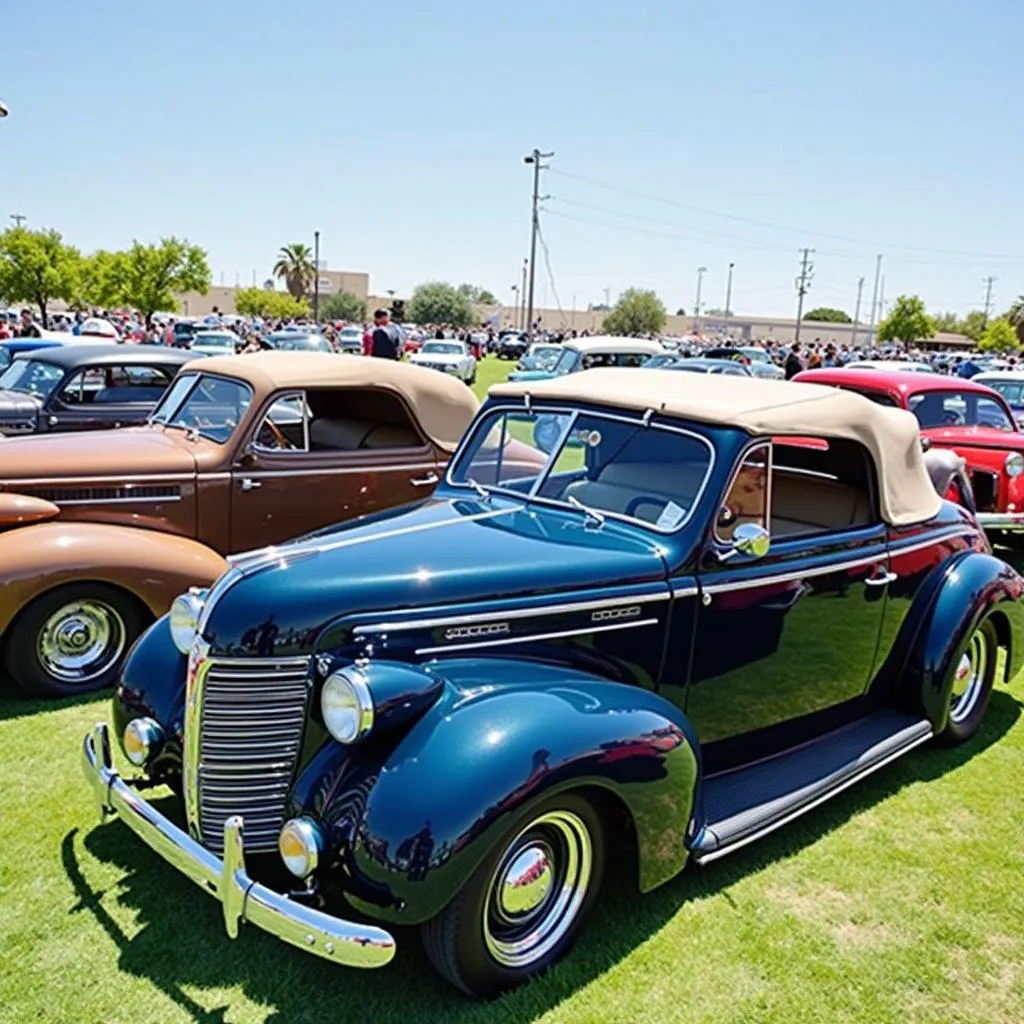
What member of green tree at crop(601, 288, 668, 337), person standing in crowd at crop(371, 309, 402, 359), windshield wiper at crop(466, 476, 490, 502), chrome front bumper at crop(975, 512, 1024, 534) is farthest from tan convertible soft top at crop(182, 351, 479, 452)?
green tree at crop(601, 288, 668, 337)

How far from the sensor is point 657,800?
304 centimetres

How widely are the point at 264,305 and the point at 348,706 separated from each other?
265ft

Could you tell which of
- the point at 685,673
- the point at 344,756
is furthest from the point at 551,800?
the point at 685,673

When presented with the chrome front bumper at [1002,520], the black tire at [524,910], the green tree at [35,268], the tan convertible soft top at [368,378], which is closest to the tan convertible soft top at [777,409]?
the black tire at [524,910]

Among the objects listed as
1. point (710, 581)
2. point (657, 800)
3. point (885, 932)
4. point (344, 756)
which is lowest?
point (885, 932)

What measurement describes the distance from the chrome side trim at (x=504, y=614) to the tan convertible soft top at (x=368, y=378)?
3352 millimetres

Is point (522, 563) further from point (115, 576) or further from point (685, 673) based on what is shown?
point (115, 576)

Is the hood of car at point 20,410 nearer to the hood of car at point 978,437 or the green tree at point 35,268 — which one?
the hood of car at point 978,437

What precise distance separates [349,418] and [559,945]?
4.44 meters

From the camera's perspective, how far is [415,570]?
317cm

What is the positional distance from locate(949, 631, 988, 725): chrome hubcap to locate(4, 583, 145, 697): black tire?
4680 mm

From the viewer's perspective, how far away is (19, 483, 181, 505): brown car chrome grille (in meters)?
5.55

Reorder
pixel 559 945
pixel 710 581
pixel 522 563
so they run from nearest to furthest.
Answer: pixel 559 945, pixel 522 563, pixel 710 581

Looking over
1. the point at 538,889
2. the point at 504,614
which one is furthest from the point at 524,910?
the point at 504,614
